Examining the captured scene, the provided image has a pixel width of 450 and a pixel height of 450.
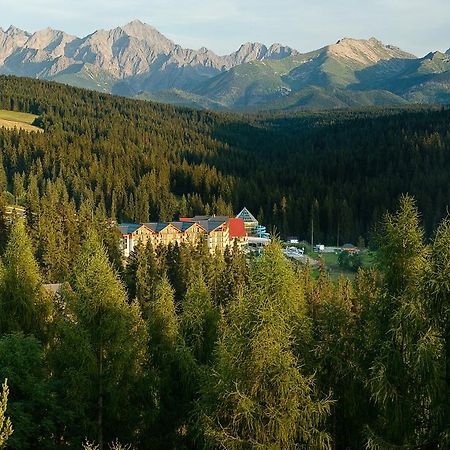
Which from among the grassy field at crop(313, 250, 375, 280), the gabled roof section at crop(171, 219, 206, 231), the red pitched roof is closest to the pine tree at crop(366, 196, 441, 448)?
the grassy field at crop(313, 250, 375, 280)

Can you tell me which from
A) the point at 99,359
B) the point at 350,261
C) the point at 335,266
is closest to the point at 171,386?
the point at 99,359

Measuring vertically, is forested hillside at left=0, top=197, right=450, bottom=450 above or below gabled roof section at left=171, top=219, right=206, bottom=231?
above

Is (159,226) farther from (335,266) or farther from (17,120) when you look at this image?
(17,120)

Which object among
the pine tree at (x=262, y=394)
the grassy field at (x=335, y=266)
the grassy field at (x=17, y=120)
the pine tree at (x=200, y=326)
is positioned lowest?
the grassy field at (x=335, y=266)

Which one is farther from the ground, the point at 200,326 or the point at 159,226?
the point at 200,326

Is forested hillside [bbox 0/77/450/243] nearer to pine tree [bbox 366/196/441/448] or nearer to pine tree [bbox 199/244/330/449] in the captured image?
pine tree [bbox 199/244/330/449]

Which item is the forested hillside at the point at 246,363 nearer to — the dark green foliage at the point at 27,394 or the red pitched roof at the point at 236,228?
the dark green foliage at the point at 27,394

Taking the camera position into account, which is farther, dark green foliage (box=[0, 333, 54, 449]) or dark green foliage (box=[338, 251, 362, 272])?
dark green foliage (box=[338, 251, 362, 272])

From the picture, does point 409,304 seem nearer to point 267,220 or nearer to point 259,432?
point 259,432

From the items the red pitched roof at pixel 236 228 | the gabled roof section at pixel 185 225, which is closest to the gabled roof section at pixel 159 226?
the gabled roof section at pixel 185 225

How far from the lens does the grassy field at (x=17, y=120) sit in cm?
17525

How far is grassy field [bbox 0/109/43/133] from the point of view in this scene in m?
175

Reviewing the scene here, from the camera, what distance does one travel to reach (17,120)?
186m

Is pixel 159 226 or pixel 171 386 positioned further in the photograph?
pixel 159 226
